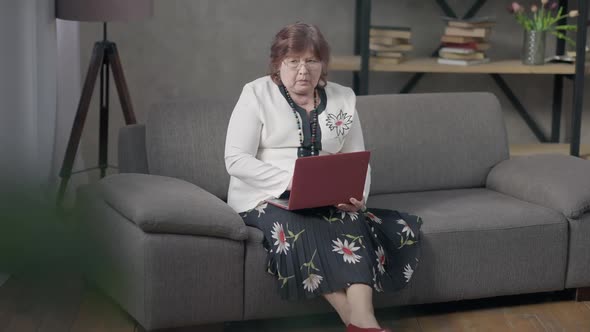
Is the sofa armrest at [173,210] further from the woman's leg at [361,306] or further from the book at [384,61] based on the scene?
the book at [384,61]

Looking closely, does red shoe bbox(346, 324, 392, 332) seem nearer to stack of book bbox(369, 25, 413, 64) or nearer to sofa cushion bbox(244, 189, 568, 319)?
sofa cushion bbox(244, 189, 568, 319)

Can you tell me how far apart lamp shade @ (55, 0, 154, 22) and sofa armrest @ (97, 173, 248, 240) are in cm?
93

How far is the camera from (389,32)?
3926 mm

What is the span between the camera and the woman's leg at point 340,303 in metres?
2.29

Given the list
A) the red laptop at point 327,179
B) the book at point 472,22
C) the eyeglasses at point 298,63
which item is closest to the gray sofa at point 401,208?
the red laptop at point 327,179

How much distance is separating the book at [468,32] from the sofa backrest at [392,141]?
0.81m

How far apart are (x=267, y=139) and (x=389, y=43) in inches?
62.5

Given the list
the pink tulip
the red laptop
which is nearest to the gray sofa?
the red laptop

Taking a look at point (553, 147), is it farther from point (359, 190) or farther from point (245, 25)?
point (359, 190)

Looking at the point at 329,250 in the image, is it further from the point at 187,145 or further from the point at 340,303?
the point at 187,145

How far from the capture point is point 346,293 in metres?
2.32

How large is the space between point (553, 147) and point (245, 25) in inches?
68.9

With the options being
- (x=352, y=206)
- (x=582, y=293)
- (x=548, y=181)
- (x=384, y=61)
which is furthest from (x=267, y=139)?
(x=384, y=61)

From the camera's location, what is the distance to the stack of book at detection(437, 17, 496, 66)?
3.96 metres
